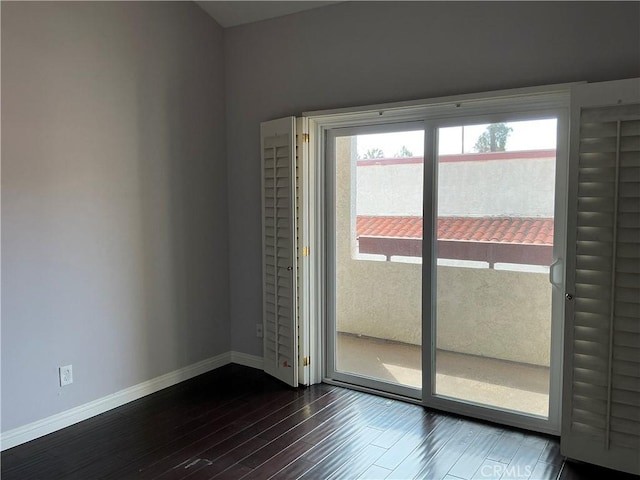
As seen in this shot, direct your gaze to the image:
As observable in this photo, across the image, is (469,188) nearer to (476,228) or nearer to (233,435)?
(476,228)

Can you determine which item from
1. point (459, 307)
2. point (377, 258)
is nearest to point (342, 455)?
point (459, 307)

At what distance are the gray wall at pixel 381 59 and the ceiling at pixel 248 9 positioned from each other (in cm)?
6

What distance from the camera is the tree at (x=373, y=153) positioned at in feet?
11.9

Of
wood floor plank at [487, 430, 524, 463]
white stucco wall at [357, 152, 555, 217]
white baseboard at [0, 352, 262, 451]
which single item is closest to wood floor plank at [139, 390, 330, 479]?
white baseboard at [0, 352, 262, 451]

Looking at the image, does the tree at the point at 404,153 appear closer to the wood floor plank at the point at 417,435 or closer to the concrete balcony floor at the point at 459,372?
the concrete balcony floor at the point at 459,372

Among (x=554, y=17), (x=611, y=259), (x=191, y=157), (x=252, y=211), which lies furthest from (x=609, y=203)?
(x=191, y=157)

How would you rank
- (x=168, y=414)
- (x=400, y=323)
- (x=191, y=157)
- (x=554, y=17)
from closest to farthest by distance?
(x=554, y=17) < (x=168, y=414) < (x=400, y=323) < (x=191, y=157)

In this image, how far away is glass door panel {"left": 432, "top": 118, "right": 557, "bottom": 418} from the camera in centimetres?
306

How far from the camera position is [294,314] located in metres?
3.79

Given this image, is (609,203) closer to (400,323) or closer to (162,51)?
(400,323)

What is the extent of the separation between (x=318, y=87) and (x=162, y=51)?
1153 mm

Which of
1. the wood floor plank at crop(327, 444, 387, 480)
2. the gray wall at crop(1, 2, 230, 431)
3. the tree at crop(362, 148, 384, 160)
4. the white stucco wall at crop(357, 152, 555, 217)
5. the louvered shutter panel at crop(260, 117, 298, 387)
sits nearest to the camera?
the wood floor plank at crop(327, 444, 387, 480)

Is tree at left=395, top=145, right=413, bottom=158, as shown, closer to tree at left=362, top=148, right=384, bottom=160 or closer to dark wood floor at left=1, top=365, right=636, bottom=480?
tree at left=362, top=148, right=384, bottom=160

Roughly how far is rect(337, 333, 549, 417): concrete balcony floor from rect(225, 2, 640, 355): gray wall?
90 cm
